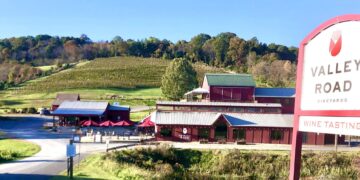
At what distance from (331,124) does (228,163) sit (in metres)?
23.5

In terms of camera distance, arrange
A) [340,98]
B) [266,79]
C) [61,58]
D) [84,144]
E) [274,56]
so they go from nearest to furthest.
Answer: [340,98], [84,144], [266,79], [274,56], [61,58]

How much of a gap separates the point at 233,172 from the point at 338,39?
23158 millimetres

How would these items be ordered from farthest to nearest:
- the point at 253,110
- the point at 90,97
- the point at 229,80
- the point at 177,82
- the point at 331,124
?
the point at 90,97 → the point at 177,82 → the point at 229,80 → the point at 253,110 → the point at 331,124

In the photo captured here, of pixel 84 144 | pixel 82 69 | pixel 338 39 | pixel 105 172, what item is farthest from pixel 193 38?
pixel 338 39

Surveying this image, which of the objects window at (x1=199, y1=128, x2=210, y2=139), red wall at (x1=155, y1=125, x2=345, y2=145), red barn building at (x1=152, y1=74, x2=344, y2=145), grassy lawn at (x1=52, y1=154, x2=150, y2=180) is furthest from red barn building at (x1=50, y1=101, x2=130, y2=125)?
grassy lawn at (x1=52, y1=154, x2=150, y2=180)

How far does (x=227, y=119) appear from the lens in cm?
4153

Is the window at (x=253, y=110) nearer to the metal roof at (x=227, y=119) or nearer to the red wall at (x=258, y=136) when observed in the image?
the metal roof at (x=227, y=119)

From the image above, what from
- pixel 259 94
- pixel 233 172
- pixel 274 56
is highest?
pixel 274 56

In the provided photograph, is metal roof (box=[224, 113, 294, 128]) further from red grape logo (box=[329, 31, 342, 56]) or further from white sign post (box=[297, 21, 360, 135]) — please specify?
red grape logo (box=[329, 31, 342, 56])

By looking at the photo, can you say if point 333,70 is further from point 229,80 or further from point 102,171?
point 229,80

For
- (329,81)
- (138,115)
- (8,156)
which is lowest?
(8,156)

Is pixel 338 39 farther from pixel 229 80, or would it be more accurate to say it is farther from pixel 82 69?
pixel 82 69

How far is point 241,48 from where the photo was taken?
13162 cm

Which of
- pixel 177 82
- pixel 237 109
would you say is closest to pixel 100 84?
A: pixel 177 82
